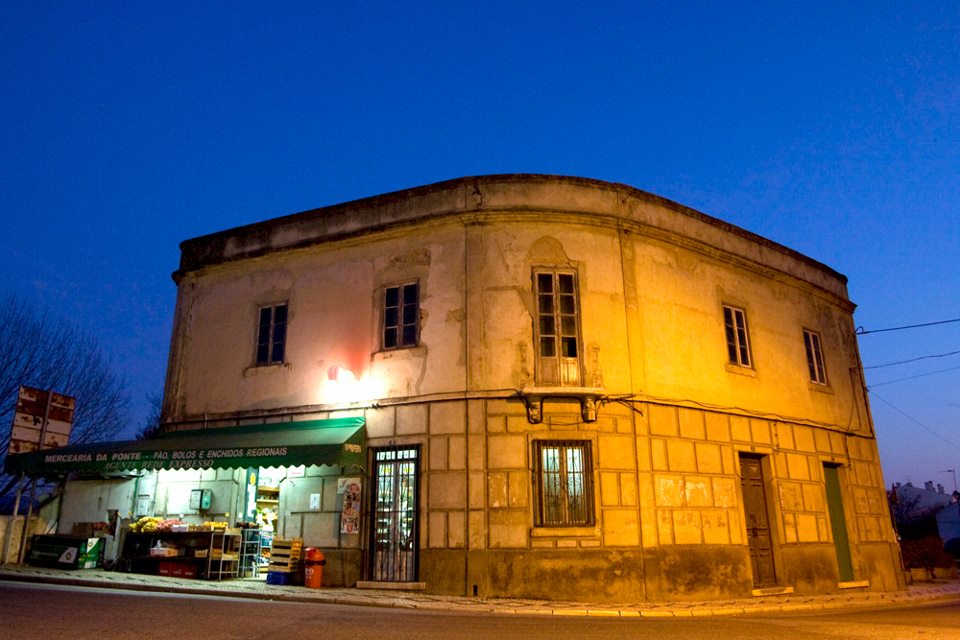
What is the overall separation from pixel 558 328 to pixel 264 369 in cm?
727

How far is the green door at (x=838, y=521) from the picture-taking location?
17594 millimetres

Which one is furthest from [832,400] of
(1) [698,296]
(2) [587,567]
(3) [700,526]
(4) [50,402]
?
(4) [50,402]

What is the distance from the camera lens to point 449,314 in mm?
14859

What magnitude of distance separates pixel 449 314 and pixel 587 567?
5710 millimetres

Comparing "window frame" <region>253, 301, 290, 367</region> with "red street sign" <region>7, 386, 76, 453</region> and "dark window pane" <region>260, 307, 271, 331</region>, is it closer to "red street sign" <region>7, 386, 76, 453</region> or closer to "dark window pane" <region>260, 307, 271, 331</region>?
"dark window pane" <region>260, 307, 271, 331</region>

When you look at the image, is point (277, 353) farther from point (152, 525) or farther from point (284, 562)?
point (284, 562)

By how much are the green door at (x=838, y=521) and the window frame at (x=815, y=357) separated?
7.86ft

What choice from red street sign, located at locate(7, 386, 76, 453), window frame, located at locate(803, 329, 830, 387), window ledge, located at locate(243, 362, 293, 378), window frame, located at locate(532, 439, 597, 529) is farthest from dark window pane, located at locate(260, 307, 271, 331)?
window frame, located at locate(803, 329, 830, 387)

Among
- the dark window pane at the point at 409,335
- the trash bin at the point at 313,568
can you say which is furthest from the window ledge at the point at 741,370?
the trash bin at the point at 313,568

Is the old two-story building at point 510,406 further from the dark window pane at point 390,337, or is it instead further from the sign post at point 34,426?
the sign post at point 34,426

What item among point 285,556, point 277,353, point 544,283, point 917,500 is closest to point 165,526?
point 285,556

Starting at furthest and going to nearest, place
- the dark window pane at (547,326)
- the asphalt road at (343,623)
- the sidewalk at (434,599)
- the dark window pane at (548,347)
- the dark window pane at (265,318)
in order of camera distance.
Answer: the dark window pane at (265,318)
the dark window pane at (547,326)
the dark window pane at (548,347)
the sidewalk at (434,599)
the asphalt road at (343,623)

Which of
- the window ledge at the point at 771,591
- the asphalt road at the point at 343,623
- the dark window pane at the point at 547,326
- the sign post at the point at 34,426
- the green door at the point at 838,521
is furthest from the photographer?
the green door at the point at 838,521

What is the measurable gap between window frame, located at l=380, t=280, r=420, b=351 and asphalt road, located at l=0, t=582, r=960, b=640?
19.5 feet
